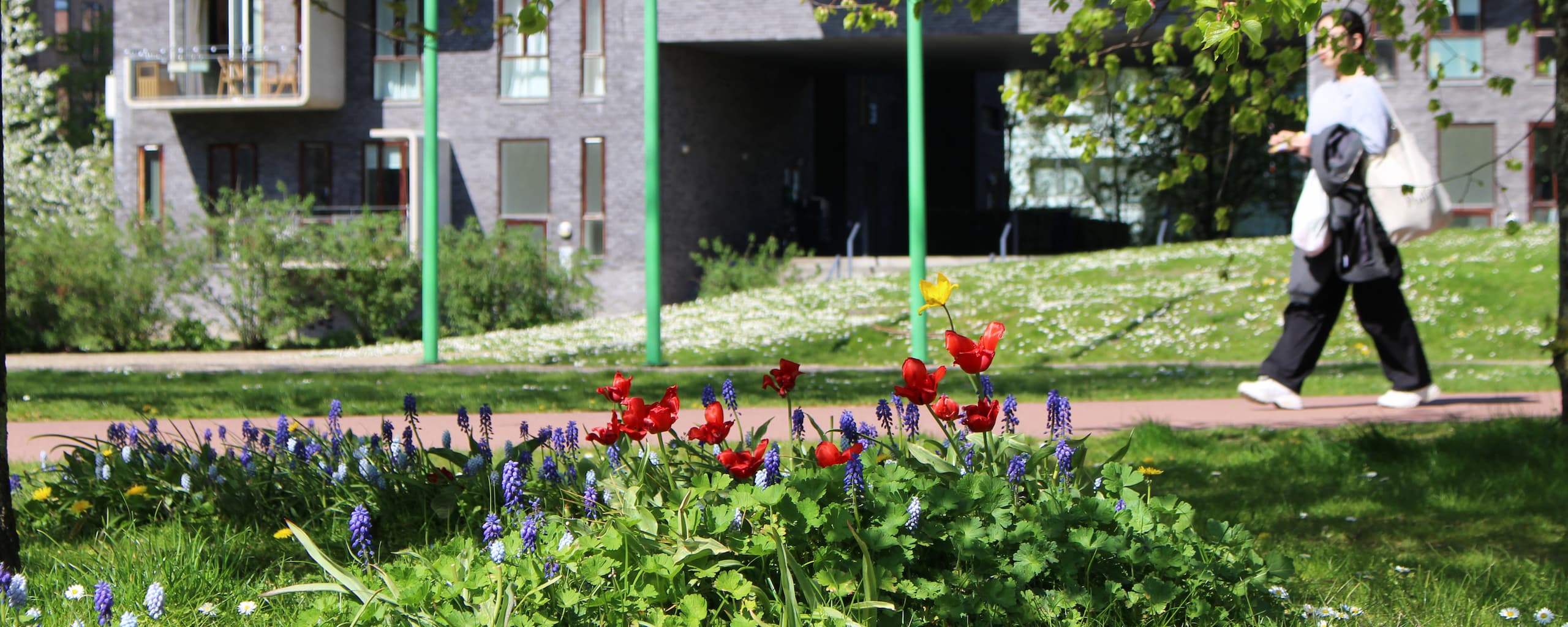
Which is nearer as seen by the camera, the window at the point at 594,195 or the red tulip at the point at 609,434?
the red tulip at the point at 609,434

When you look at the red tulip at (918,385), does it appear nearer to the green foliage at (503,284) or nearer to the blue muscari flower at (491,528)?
the blue muscari flower at (491,528)

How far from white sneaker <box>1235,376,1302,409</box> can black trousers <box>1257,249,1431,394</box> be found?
0.05 m

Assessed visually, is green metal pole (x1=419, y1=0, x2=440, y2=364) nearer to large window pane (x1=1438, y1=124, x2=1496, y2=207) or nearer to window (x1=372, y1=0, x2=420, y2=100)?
window (x1=372, y1=0, x2=420, y2=100)

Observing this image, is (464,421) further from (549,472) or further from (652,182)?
(652,182)

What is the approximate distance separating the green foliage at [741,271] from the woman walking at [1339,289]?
19182mm

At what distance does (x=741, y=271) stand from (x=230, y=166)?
38.0 feet

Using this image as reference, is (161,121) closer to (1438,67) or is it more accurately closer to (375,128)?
(375,128)

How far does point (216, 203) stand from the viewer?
25500 millimetres

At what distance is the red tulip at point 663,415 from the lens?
3.02 metres

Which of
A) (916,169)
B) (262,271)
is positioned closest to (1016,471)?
(916,169)

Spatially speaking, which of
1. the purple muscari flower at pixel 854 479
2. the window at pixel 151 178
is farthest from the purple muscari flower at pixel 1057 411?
the window at pixel 151 178

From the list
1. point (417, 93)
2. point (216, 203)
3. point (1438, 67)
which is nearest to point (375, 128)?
point (417, 93)

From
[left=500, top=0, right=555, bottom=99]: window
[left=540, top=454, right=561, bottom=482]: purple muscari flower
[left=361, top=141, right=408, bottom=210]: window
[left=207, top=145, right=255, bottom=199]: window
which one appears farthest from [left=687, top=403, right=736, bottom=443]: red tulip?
[left=207, top=145, right=255, bottom=199]: window

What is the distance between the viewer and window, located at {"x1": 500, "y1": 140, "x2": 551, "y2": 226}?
1114 inches
